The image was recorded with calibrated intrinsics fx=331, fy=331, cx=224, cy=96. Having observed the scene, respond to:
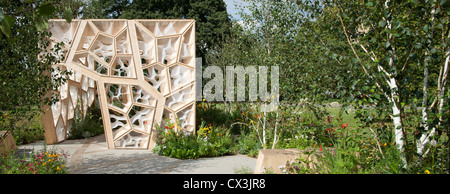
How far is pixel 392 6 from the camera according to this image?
3.67m

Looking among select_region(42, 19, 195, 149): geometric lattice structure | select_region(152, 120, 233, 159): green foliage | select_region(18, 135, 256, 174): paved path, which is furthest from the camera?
select_region(42, 19, 195, 149): geometric lattice structure

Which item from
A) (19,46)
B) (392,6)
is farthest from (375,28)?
(19,46)

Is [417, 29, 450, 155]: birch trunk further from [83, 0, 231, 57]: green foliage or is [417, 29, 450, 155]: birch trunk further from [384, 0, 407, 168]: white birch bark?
[83, 0, 231, 57]: green foliage

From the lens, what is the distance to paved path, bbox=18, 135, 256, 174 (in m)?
6.07

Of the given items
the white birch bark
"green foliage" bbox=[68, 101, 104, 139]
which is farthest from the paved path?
the white birch bark

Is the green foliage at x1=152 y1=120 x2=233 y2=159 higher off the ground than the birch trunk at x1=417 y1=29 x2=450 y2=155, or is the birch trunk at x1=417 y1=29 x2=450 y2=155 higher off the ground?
the birch trunk at x1=417 y1=29 x2=450 y2=155

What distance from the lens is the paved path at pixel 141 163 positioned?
6066 mm

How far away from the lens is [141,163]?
22.0 feet

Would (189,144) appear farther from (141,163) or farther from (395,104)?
(395,104)

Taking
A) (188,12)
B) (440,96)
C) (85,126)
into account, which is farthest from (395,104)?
(188,12)

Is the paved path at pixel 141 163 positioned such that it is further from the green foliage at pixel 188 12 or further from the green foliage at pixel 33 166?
the green foliage at pixel 188 12

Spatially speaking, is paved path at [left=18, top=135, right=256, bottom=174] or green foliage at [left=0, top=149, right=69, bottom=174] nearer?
green foliage at [left=0, top=149, right=69, bottom=174]

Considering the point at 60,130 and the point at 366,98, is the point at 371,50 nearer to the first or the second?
the point at 366,98

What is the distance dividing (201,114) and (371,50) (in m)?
6.28
